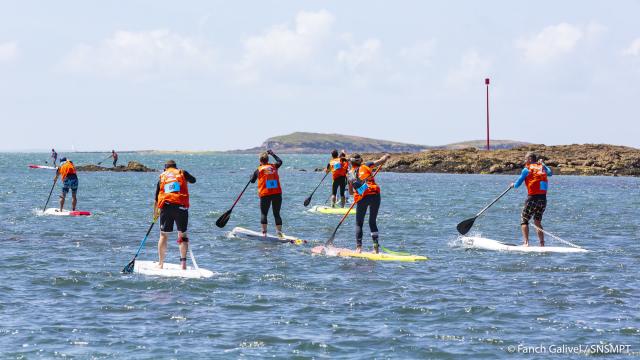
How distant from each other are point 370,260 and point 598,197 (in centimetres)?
3076

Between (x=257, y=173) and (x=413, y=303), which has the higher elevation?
(x=257, y=173)

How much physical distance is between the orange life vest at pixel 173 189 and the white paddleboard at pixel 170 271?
1257 mm

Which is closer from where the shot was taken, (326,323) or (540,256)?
(326,323)

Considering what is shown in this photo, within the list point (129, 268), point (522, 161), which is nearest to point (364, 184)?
point (129, 268)

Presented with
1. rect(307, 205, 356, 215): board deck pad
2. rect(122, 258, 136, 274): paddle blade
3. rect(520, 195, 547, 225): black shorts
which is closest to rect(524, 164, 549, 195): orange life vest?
rect(520, 195, 547, 225): black shorts

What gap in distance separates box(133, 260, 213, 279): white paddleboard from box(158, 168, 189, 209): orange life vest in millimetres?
1257

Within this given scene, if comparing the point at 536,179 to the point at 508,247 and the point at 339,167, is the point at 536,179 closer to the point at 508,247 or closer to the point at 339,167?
the point at 508,247

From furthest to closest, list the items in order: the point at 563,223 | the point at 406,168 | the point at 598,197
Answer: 1. the point at 406,168
2. the point at 598,197
3. the point at 563,223

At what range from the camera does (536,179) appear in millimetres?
20328

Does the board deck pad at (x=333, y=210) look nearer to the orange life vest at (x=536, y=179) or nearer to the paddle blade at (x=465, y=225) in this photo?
the paddle blade at (x=465, y=225)

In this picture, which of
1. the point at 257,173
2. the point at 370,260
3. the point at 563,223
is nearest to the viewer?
the point at 370,260

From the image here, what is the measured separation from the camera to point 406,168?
95312 millimetres

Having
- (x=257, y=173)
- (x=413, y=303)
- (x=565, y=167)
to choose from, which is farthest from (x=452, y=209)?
(x=565, y=167)

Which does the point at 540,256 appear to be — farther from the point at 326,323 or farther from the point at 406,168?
the point at 406,168
